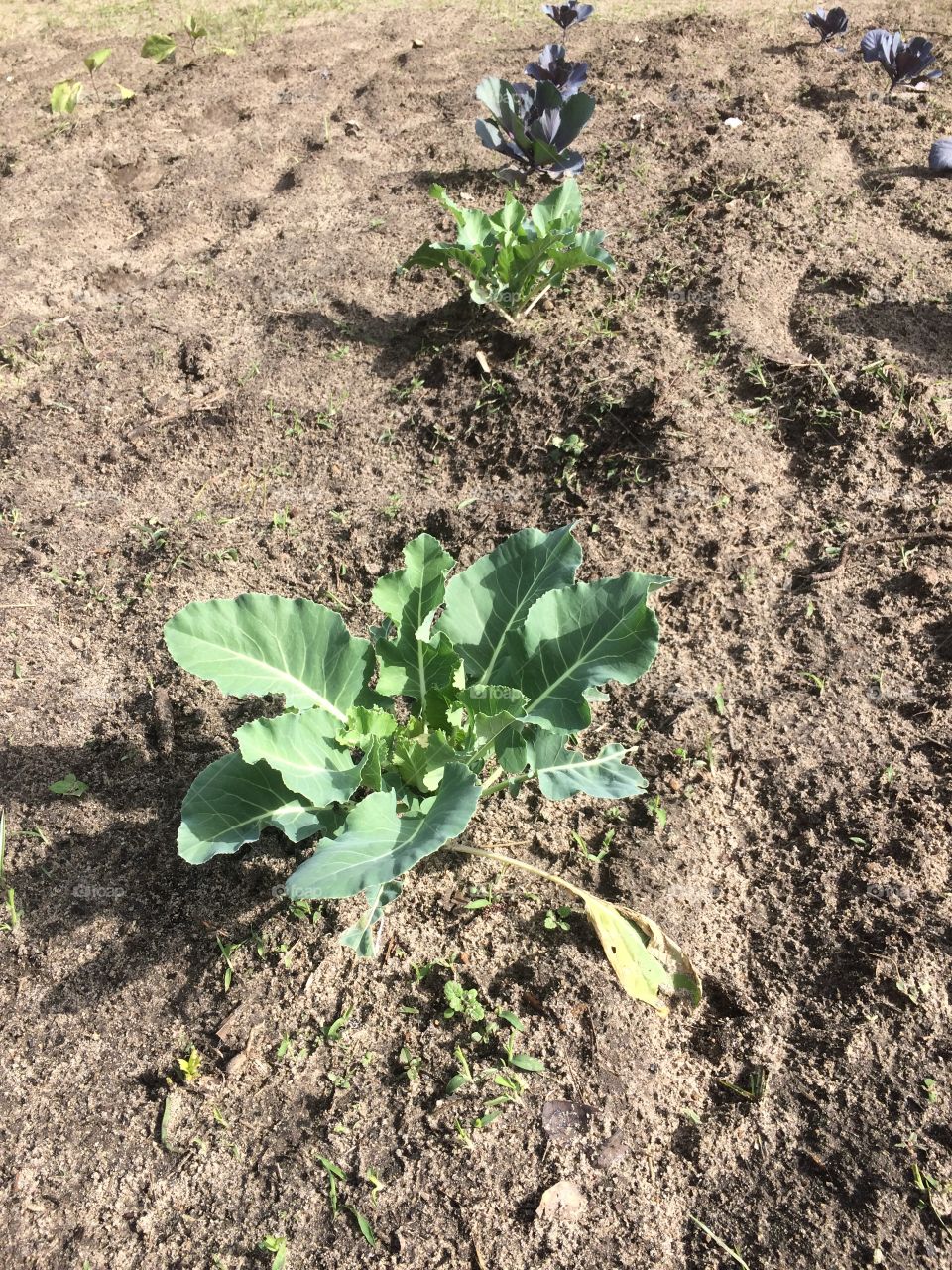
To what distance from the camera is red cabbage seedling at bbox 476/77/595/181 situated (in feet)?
13.1

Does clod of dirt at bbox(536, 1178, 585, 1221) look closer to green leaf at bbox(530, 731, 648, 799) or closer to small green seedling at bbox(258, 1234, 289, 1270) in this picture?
small green seedling at bbox(258, 1234, 289, 1270)

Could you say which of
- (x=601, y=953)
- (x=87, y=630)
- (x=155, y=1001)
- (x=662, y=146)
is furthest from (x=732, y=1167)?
(x=662, y=146)

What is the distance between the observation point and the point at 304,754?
1.86 meters

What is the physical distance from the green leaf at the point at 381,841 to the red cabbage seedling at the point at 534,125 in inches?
133

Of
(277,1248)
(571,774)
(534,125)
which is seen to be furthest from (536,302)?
(277,1248)

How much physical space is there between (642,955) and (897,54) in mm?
4742

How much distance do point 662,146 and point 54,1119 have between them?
465 cm

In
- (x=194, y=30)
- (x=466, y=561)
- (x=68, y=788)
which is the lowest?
(x=68, y=788)

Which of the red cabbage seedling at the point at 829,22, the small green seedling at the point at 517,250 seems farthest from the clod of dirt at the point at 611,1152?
the red cabbage seedling at the point at 829,22

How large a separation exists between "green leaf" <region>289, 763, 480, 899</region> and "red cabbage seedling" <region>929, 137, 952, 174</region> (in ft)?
12.6

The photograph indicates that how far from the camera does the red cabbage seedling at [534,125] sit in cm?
398

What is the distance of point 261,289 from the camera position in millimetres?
3902

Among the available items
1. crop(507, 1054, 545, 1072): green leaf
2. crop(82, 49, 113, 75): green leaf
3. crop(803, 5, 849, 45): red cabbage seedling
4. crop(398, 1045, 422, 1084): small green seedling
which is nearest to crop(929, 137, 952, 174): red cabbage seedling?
crop(803, 5, 849, 45): red cabbage seedling

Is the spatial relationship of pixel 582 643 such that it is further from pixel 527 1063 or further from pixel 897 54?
pixel 897 54
